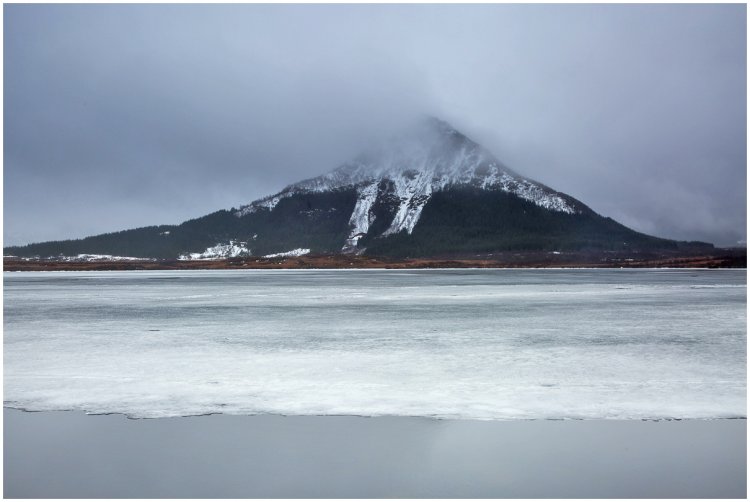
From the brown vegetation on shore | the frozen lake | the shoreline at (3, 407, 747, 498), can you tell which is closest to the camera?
the shoreline at (3, 407, 747, 498)

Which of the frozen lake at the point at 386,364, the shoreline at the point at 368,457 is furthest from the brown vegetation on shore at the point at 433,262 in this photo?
the shoreline at the point at 368,457

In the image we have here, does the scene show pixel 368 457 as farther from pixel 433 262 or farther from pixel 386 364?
pixel 433 262

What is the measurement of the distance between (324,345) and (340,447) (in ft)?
21.6

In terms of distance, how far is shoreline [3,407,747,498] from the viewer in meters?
5.28

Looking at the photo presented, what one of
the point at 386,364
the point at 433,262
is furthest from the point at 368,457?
the point at 433,262

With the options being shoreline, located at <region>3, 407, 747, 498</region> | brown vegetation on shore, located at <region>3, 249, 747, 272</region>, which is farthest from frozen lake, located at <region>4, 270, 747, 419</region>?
brown vegetation on shore, located at <region>3, 249, 747, 272</region>

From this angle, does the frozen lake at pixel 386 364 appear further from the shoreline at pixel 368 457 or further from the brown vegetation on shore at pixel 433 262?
the brown vegetation on shore at pixel 433 262

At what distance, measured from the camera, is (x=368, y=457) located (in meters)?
5.87

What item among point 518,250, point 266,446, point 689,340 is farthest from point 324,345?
point 518,250

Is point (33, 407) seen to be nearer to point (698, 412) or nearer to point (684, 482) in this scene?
point (684, 482)

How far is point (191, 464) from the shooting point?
5.73 metres

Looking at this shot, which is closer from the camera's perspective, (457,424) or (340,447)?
(340,447)

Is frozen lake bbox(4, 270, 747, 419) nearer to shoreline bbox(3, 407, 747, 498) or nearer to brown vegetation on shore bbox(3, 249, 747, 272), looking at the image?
shoreline bbox(3, 407, 747, 498)

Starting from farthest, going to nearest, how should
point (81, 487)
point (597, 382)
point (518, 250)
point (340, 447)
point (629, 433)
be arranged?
point (518, 250) → point (597, 382) → point (629, 433) → point (340, 447) → point (81, 487)
